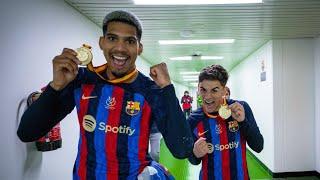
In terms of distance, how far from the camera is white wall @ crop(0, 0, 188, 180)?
2508mm

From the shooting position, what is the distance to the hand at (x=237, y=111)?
7.10 feet

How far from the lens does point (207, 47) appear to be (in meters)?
7.32

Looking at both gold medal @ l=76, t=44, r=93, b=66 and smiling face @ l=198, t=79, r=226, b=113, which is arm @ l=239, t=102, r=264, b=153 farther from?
gold medal @ l=76, t=44, r=93, b=66

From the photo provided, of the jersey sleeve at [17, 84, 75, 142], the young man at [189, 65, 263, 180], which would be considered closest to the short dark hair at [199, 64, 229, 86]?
the young man at [189, 65, 263, 180]

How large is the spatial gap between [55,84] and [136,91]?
36 cm

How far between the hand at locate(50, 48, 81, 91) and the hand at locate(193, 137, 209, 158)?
103 centimetres

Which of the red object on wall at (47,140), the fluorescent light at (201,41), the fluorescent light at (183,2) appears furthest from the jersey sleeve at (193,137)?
the fluorescent light at (201,41)

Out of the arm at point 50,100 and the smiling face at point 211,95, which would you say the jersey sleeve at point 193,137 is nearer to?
the smiling face at point 211,95

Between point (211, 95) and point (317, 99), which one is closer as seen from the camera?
point (211, 95)

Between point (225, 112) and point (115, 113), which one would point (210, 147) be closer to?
point (225, 112)

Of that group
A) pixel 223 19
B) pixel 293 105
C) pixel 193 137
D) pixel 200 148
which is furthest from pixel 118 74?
pixel 293 105

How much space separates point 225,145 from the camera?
→ 2.20 m

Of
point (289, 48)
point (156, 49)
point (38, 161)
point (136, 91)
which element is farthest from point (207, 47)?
point (136, 91)

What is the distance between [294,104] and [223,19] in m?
2.85
